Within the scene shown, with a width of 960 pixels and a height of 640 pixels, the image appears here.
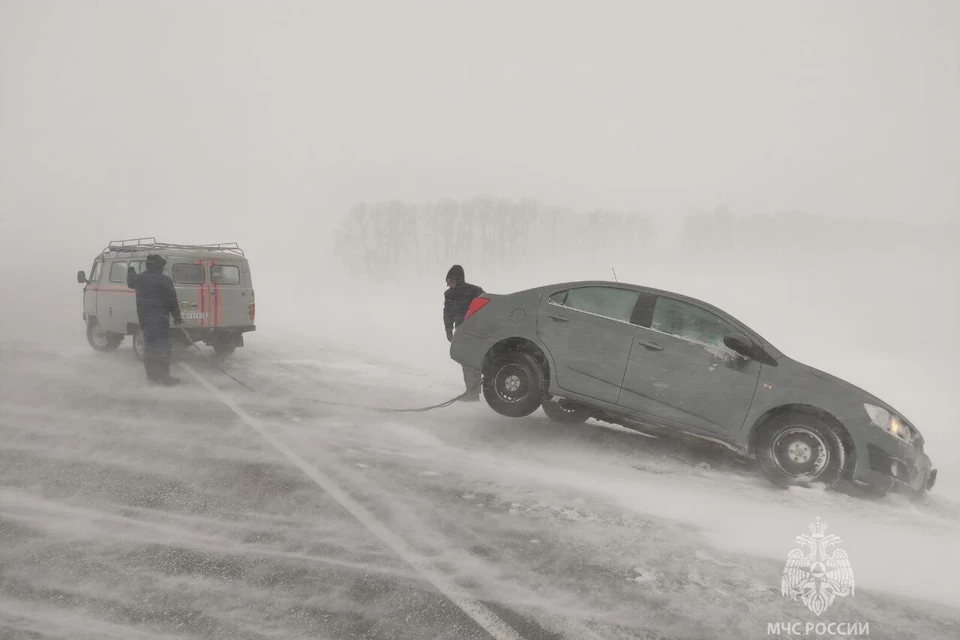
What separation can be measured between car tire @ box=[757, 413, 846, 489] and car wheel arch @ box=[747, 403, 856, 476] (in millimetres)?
30

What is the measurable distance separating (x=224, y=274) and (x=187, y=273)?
0.64 m

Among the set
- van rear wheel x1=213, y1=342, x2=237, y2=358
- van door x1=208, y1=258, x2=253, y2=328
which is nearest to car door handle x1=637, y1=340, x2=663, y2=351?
van door x1=208, y1=258, x2=253, y2=328

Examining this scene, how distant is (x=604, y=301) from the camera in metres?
6.34

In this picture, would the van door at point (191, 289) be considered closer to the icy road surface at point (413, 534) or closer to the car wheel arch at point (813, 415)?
the icy road surface at point (413, 534)

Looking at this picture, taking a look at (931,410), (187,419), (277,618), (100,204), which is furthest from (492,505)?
(100,204)

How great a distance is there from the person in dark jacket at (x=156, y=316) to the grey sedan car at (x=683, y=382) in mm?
4988

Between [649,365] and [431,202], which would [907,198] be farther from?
[649,365]

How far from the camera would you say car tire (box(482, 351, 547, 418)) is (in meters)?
6.50

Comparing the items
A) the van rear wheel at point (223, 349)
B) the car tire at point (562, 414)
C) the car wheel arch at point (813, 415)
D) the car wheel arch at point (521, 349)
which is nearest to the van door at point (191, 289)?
the van rear wheel at point (223, 349)

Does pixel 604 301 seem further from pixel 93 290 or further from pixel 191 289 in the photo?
pixel 93 290

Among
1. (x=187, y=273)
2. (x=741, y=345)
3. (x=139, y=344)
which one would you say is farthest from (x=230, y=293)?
(x=741, y=345)

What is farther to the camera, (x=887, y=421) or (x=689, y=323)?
(x=689, y=323)

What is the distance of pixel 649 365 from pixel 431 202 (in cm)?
6946

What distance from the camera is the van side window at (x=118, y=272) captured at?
445 inches
